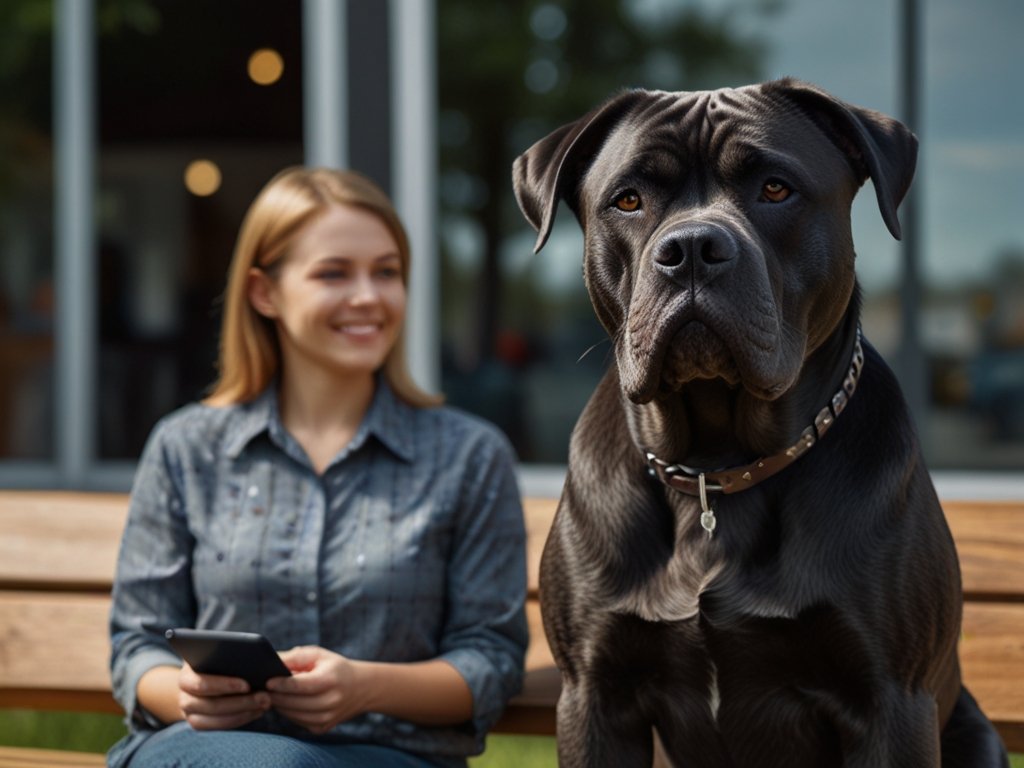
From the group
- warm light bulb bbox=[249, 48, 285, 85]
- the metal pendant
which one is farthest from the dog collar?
warm light bulb bbox=[249, 48, 285, 85]

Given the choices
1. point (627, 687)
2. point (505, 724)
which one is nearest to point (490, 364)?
point (505, 724)

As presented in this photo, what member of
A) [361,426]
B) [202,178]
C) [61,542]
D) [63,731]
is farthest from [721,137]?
[202,178]

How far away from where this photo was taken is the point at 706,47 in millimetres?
7438

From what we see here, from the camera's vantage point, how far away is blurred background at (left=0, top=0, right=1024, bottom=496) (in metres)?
7.25

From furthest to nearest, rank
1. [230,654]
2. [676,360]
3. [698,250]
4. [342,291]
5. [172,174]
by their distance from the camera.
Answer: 1. [172,174]
2. [342,291]
3. [230,654]
4. [676,360]
5. [698,250]

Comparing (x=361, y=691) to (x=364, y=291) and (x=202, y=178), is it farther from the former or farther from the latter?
(x=202, y=178)

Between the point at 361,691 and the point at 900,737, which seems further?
the point at 361,691

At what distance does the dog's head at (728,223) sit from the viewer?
1912mm

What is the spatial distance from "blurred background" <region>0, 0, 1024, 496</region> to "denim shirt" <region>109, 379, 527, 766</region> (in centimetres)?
434

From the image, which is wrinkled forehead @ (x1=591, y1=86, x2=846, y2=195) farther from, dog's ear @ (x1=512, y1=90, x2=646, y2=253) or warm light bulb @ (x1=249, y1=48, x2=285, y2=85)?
warm light bulb @ (x1=249, y1=48, x2=285, y2=85)

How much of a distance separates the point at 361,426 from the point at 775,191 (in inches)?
42.2

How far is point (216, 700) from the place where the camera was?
2.43 m

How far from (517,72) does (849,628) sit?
19.8 feet

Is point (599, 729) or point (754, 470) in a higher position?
point (754, 470)
